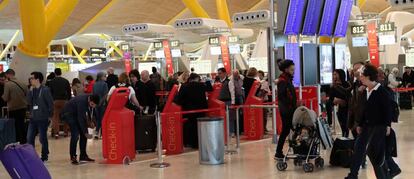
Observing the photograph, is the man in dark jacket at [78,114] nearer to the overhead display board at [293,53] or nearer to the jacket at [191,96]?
the jacket at [191,96]

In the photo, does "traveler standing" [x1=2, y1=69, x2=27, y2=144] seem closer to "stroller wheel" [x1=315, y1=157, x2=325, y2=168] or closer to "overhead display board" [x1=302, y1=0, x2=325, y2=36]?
"overhead display board" [x1=302, y1=0, x2=325, y2=36]

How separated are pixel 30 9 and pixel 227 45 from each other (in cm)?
1157

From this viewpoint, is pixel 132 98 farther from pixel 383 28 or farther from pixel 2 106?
pixel 383 28

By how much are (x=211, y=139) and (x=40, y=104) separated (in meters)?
2.75

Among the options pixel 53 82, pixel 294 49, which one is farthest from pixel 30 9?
pixel 294 49

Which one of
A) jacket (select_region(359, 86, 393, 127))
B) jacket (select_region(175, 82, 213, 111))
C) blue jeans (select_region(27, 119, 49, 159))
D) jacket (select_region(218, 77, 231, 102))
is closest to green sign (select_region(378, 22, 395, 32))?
jacket (select_region(218, 77, 231, 102))

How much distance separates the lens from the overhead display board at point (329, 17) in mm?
9490

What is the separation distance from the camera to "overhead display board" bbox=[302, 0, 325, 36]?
9.26 meters

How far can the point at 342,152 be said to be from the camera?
7.88m

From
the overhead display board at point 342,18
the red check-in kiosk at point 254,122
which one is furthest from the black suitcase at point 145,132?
the overhead display board at point 342,18

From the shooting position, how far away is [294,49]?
30.1ft

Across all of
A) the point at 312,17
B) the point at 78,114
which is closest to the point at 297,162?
the point at 312,17

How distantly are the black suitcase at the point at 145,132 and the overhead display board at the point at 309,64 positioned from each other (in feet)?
8.89

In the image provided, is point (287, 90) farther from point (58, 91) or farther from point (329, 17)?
point (58, 91)
